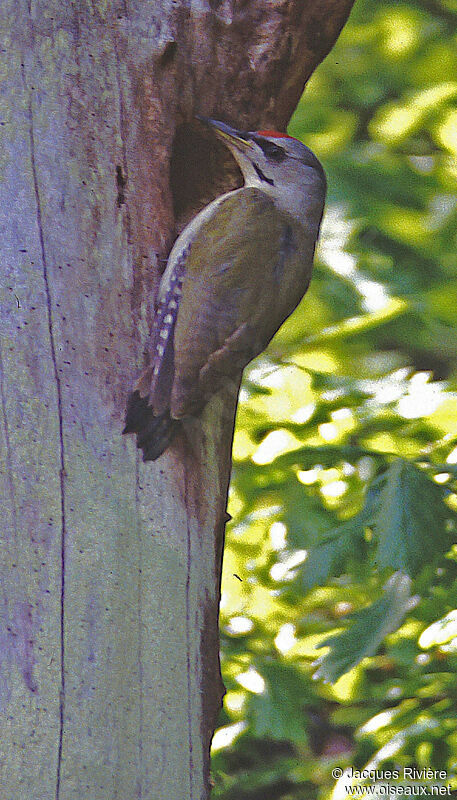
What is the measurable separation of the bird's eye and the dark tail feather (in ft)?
1.84

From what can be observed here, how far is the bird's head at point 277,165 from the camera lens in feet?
5.05

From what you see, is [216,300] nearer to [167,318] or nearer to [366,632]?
[167,318]

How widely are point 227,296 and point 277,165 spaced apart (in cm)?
36

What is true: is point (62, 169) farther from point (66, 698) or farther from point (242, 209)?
point (66, 698)

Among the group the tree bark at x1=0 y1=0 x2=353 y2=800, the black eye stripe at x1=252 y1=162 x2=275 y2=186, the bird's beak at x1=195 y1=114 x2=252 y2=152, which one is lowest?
the tree bark at x1=0 y1=0 x2=353 y2=800

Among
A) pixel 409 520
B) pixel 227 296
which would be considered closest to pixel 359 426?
pixel 409 520

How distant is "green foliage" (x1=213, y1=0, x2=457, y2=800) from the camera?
2.32m

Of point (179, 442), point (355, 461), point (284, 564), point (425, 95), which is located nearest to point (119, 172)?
point (179, 442)

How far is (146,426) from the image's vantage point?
1.29 meters

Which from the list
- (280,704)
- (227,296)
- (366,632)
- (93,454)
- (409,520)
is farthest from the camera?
(280,704)

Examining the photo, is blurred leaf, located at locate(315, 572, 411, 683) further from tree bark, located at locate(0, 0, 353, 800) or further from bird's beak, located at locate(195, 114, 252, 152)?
bird's beak, located at locate(195, 114, 252, 152)

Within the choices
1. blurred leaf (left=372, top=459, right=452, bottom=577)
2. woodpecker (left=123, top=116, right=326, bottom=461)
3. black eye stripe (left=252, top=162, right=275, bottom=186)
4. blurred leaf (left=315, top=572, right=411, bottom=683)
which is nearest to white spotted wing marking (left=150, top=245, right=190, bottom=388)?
woodpecker (left=123, top=116, right=326, bottom=461)

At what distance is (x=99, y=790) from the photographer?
120 centimetres

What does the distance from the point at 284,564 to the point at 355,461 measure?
1.36 ft
